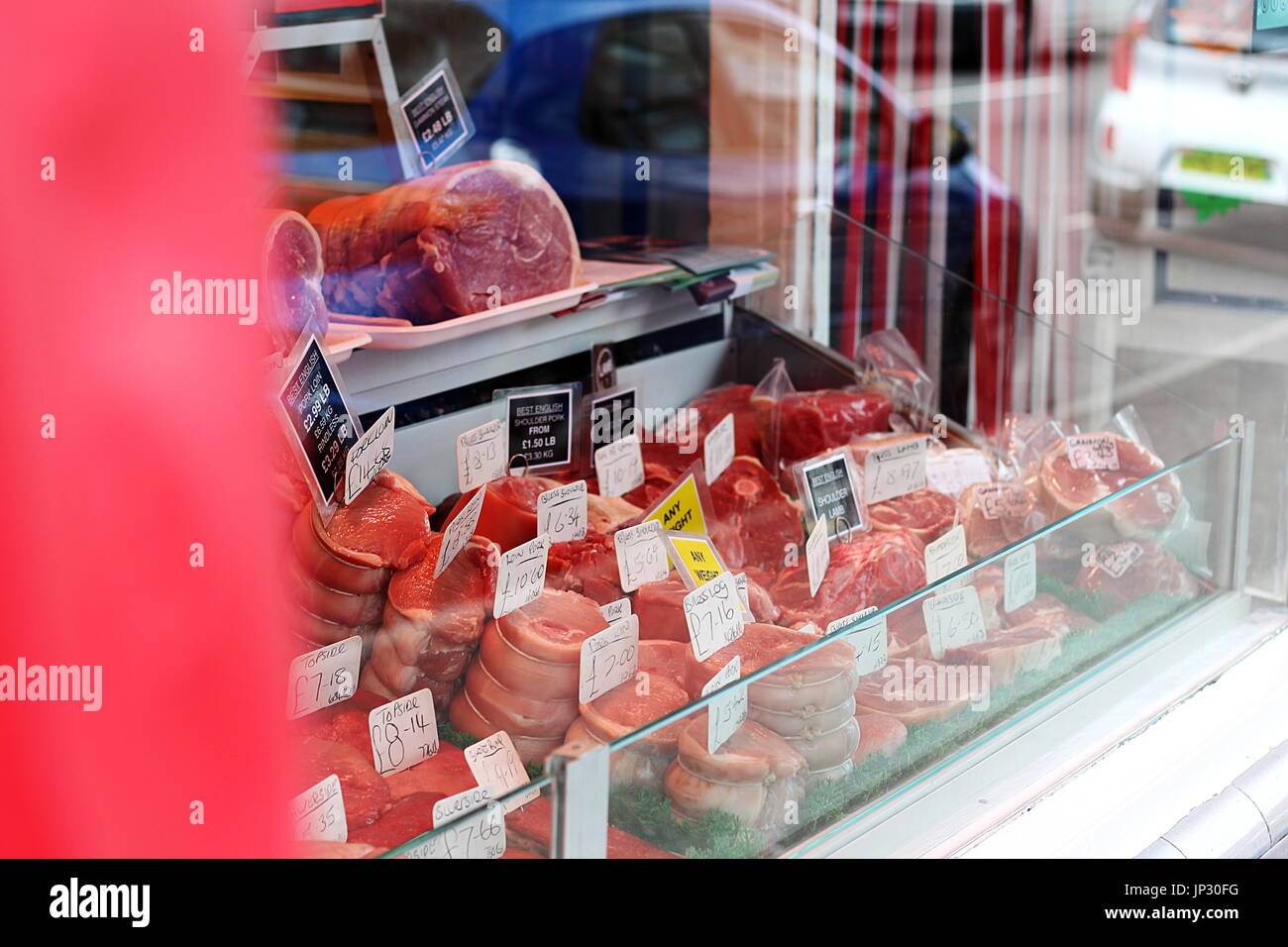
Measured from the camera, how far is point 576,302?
7.24 ft

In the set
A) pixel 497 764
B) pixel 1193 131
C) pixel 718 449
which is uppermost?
pixel 1193 131

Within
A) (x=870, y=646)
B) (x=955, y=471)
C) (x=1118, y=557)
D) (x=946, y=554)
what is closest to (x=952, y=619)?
(x=870, y=646)

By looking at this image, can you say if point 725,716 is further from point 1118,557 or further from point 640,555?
point 1118,557

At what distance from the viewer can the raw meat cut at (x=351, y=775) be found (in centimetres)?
146

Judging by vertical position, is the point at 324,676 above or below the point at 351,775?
above

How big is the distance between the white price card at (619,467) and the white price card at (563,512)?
0.73 ft

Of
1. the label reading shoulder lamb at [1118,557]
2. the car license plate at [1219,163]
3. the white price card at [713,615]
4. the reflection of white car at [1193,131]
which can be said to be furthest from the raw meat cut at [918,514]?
the car license plate at [1219,163]

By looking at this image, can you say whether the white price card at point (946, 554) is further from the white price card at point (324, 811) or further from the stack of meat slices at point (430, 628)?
the white price card at point (324, 811)

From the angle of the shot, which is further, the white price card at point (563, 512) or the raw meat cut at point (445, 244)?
the raw meat cut at point (445, 244)

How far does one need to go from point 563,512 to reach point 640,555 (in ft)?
0.45

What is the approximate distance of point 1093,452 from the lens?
2461 millimetres

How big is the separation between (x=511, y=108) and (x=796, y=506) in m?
2.98
